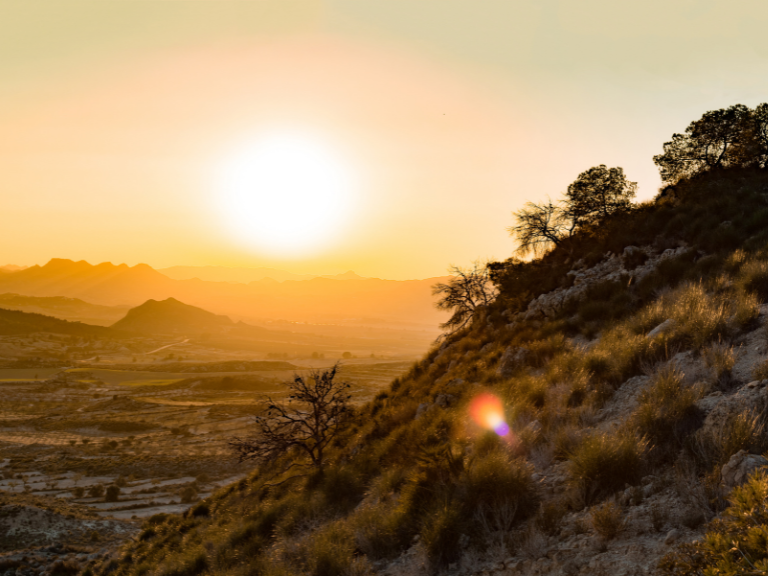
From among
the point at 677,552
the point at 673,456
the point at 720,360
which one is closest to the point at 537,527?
the point at 677,552

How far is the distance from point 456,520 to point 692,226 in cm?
1652

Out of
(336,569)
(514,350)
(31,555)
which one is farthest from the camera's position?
(31,555)

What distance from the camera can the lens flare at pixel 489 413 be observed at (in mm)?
8695

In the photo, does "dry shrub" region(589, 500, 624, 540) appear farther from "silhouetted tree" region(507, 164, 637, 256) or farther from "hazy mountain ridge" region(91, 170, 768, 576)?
"silhouetted tree" region(507, 164, 637, 256)

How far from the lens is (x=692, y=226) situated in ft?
53.8

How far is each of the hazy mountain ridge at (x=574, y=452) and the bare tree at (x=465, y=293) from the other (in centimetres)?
1070

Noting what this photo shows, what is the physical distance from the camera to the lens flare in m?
8.70

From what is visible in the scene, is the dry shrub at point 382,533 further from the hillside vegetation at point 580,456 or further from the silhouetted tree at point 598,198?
the silhouetted tree at point 598,198

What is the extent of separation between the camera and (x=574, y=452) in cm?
639

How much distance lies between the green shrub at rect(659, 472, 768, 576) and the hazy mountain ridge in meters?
0.31

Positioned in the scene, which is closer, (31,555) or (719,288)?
(719,288)

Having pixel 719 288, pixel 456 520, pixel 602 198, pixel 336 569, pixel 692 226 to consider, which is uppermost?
pixel 602 198

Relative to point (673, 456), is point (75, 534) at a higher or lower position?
lower

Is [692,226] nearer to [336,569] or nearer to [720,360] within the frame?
[720,360]
